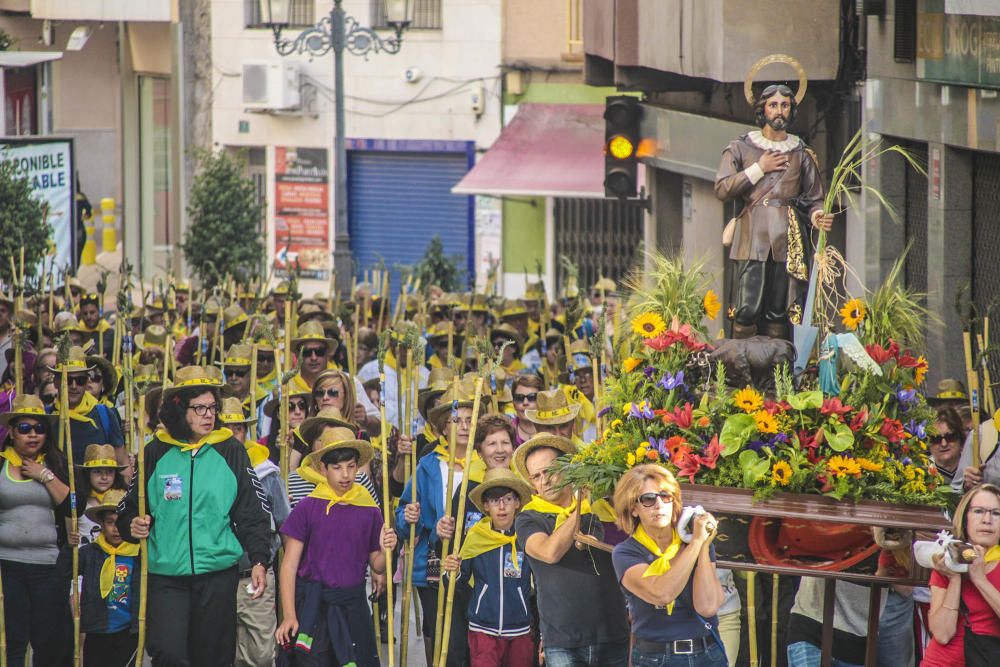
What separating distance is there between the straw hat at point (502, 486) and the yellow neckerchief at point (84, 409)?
3313mm

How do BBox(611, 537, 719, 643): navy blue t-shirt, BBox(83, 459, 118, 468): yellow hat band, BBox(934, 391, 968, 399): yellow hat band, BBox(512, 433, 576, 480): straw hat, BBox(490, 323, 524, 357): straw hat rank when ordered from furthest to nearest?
1. BBox(490, 323, 524, 357): straw hat
2. BBox(934, 391, 968, 399): yellow hat band
3. BBox(83, 459, 118, 468): yellow hat band
4. BBox(512, 433, 576, 480): straw hat
5. BBox(611, 537, 719, 643): navy blue t-shirt

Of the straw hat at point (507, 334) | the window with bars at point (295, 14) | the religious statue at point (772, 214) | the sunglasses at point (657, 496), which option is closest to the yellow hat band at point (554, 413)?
the religious statue at point (772, 214)

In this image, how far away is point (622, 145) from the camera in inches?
641

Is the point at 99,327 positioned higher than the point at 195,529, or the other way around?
the point at 99,327

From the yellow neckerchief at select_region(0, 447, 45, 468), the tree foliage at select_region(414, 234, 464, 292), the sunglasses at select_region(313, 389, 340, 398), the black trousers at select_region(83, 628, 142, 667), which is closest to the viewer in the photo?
the black trousers at select_region(83, 628, 142, 667)

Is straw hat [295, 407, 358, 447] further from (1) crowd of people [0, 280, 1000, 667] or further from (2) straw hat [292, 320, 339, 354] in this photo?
(2) straw hat [292, 320, 339, 354]

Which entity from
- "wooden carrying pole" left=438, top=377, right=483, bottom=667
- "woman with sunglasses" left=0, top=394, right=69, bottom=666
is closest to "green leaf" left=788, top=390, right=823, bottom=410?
"wooden carrying pole" left=438, top=377, right=483, bottom=667

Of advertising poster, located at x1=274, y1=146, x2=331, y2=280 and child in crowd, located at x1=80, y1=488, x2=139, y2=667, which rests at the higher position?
advertising poster, located at x1=274, y1=146, x2=331, y2=280

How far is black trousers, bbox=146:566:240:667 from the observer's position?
389 inches

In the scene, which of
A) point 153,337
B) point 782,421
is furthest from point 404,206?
point 782,421

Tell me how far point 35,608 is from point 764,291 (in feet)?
14.1

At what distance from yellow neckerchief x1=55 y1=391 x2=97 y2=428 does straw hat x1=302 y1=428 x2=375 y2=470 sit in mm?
2527

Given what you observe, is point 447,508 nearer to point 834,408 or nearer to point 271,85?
point 834,408

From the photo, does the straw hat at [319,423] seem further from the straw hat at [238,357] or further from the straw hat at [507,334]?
the straw hat at [507,334]
